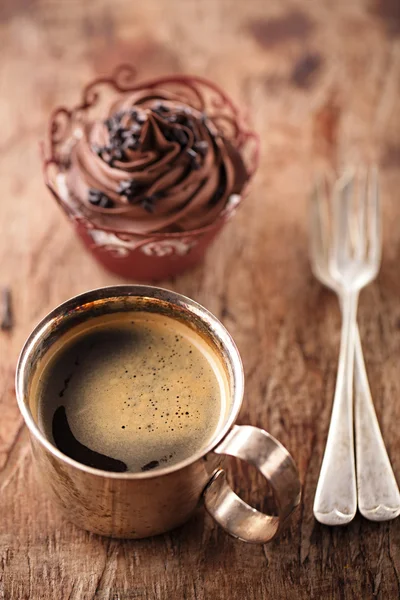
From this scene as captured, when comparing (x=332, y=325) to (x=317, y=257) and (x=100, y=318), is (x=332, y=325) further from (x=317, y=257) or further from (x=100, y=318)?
(x=100, y=318)

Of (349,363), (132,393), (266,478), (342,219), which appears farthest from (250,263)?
(266,478)

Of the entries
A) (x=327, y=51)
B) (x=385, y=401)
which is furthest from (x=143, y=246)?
(x=327, y=51)

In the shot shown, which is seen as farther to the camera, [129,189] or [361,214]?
[361,214]

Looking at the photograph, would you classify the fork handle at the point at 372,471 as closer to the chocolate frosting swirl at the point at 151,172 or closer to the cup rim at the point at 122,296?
the cup rim at the point at 122,296

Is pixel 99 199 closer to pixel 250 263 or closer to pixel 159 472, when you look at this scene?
pixel 250 263

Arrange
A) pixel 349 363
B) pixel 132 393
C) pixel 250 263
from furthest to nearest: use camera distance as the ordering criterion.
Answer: pixel 250 263, pixel 349 363, pixel 132 393

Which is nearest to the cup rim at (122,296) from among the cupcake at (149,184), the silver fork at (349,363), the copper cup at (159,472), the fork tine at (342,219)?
the copper cup at (159,472)
